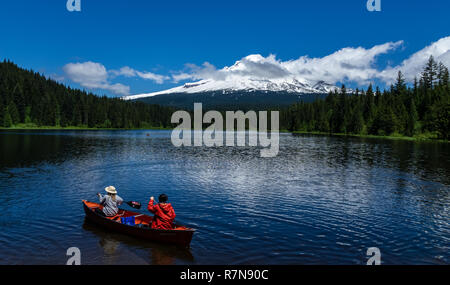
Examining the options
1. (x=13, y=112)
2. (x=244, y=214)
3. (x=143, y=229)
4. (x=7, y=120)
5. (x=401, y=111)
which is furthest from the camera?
(x=13, y=112)

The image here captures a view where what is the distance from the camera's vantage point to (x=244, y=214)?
76.9 ft

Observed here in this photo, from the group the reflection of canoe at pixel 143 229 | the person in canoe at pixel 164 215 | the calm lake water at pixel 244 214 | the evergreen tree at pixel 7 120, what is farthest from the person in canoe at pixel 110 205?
the evergreen tree at pixel 7 120

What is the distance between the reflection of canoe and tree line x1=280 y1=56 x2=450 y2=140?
402ft

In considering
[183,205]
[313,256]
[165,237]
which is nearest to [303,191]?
[183,205]

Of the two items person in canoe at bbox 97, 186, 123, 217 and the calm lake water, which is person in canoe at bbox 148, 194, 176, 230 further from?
person in canoe at bbox 97, 186, 123, 217

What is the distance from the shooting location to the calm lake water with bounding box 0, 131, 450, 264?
53.9 ft

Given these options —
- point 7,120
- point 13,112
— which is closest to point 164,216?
point 7,120

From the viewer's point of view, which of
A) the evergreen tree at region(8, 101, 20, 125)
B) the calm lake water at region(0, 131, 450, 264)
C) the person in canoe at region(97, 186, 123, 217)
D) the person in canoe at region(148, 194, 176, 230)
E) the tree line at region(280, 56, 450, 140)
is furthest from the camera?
the evergreen tree at region(8, 101, 20, 125)

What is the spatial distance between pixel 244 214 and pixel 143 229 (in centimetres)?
828

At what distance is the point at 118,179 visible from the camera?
36750 millimetres

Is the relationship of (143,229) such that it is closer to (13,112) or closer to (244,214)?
(244,214)

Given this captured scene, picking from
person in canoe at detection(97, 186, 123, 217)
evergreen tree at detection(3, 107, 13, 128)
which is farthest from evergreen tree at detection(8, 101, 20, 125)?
person in canoe at detection(97, 186, 123, 217)

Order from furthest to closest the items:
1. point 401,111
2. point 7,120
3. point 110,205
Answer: point 7,120 → point 401,111 → point 110,205
